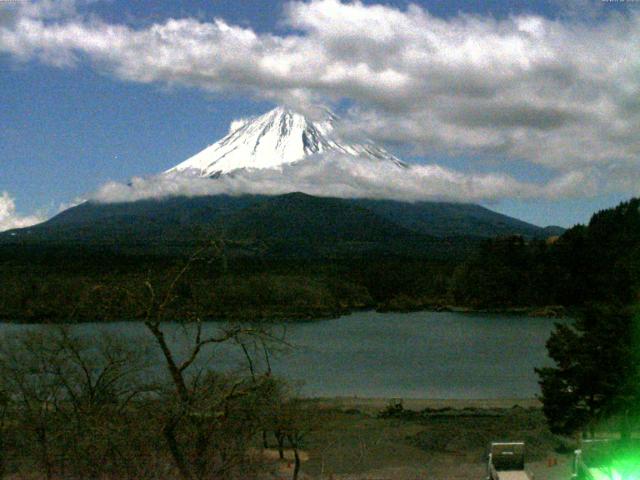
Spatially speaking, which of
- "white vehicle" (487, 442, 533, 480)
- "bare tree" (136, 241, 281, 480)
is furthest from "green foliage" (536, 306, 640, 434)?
"white vehicle" (487, 442, 533, 480)

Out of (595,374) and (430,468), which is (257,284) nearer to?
(430,468)

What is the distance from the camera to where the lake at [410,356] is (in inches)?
920

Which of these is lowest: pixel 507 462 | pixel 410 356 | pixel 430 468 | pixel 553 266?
Result: pixel 430 468

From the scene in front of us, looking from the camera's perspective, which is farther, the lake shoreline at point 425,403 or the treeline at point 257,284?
the treeline at point 257,284

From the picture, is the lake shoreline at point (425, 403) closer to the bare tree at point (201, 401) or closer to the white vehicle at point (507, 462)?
the bare tree at point (201, 401)

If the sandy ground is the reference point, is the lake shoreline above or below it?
below

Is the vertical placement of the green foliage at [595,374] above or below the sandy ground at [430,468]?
above

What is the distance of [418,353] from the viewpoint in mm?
31750

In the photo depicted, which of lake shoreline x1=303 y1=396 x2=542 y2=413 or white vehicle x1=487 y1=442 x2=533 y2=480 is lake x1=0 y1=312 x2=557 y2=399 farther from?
white vehicle x1=487 y1=442 x2=533 y2=480

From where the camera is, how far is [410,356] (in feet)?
101

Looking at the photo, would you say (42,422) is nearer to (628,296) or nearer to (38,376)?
(38,376)

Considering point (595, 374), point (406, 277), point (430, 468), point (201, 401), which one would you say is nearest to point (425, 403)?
point (430, 468)

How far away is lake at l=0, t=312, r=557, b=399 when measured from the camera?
23359 mm

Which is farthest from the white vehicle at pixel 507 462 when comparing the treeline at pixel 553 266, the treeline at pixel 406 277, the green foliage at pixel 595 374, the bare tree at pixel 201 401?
the treeline at pixel 553 266
